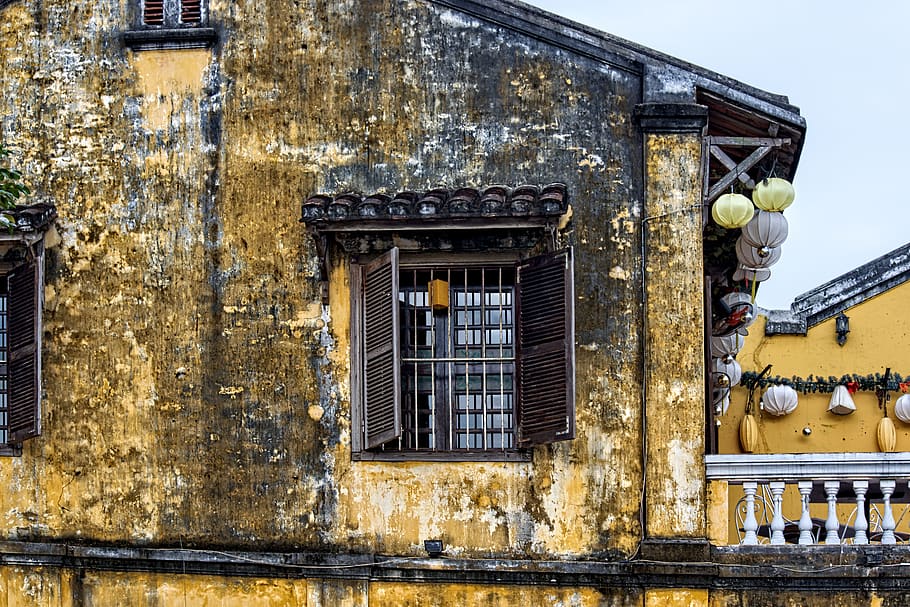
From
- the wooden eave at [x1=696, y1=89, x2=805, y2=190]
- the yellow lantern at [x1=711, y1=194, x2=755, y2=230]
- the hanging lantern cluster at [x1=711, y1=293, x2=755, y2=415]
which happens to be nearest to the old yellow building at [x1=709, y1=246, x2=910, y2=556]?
the hanging lantern cluster at [x1=711, y1=293, x2=755, y2=415]

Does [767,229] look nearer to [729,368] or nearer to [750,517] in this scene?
[750,517]

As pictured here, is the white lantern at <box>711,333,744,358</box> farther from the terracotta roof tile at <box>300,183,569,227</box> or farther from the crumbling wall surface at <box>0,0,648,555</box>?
the terracotta roof tile at <box>300,183,569,227</box>

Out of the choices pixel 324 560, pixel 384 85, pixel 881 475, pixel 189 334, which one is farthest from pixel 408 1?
pixel 881 475

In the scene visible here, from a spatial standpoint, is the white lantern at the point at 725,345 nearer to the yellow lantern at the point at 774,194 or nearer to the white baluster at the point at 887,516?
the yellow lantern at the point at 774,194

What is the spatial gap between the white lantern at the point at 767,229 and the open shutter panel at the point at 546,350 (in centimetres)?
187

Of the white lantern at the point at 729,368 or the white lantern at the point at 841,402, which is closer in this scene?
the white lantern at the point at 729,368

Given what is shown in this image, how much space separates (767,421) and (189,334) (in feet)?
27.0

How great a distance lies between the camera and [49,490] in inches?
490

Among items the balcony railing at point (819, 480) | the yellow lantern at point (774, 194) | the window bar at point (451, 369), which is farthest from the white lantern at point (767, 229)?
the window bar at point (451, 369)

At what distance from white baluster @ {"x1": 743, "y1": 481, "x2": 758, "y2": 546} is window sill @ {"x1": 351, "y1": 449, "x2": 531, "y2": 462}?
1.76 metres

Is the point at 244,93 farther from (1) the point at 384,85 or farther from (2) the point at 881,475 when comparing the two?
(2) the point at 881,475

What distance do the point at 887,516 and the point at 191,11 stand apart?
7227 mm

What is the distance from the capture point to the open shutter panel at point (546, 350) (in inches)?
451

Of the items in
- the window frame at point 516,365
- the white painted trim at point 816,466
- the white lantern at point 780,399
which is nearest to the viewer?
the white painted trim at point 816,466
